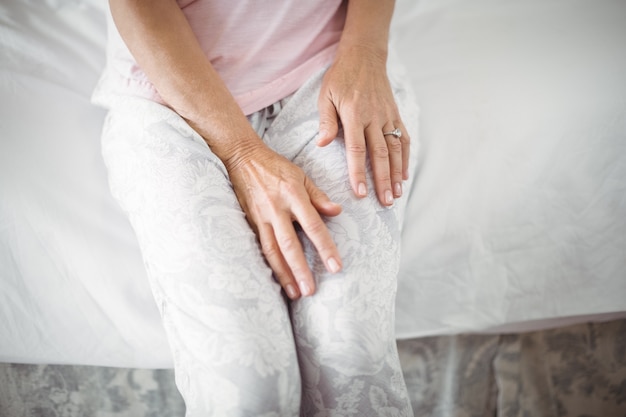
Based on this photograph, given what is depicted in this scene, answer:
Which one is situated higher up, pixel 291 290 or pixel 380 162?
pixel 380 162

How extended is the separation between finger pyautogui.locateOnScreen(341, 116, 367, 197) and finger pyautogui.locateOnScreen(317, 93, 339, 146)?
0.7 inches

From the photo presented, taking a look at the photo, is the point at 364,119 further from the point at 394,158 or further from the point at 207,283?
the point at 207,283

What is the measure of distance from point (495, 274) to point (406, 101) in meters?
0.35

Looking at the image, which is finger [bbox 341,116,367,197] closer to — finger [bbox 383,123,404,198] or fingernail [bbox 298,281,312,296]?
finger [bbox 383,123,404,198]

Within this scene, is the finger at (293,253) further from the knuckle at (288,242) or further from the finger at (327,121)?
the finger at (327,121)

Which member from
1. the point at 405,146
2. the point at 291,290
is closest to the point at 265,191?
the point at 291,290

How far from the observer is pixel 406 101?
84 cm

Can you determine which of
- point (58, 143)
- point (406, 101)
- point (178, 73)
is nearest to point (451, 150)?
point (406, 101)

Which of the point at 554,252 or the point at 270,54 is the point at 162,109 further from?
the point at 554,252

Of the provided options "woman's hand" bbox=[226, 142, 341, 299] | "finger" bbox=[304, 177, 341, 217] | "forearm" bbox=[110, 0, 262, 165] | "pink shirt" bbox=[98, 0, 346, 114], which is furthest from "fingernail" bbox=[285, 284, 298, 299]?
"pink shirt" bbox=[98, 0, 346, 114]

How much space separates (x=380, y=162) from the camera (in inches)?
27.2

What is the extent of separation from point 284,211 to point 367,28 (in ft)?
1.27

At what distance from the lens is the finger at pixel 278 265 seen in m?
0.61

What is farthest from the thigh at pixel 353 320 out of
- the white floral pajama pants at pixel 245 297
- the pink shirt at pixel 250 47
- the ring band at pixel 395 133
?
the pink shirt at pixel 250 47
